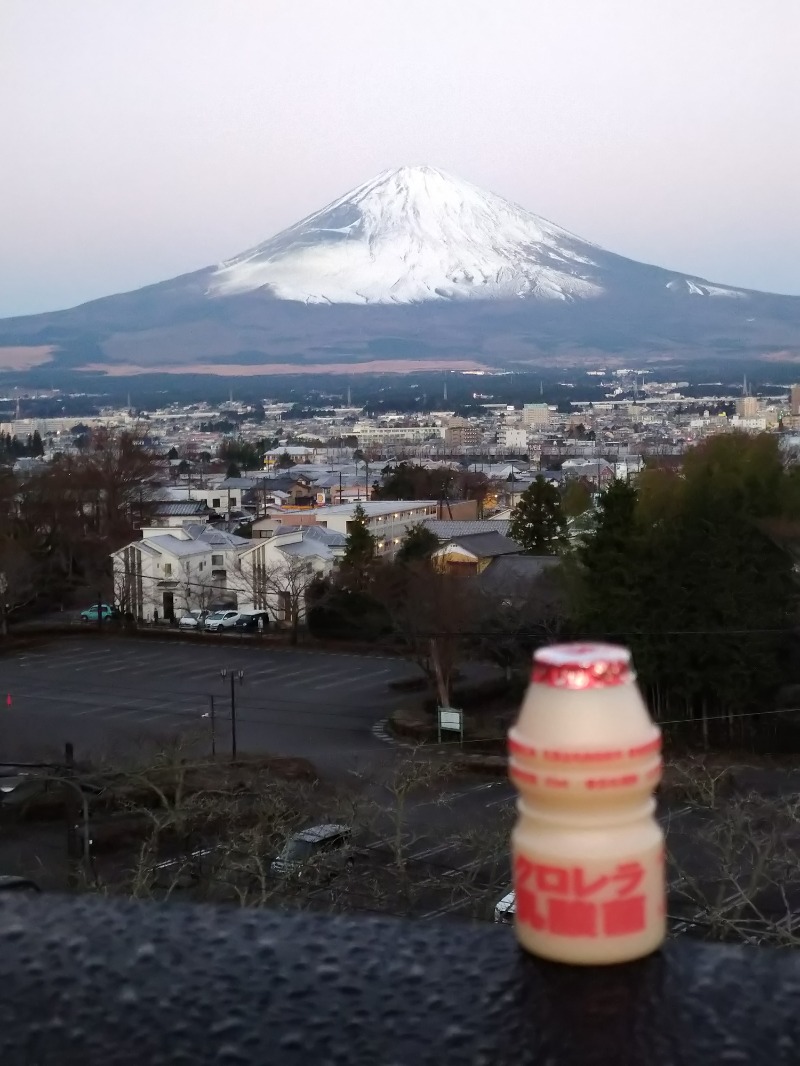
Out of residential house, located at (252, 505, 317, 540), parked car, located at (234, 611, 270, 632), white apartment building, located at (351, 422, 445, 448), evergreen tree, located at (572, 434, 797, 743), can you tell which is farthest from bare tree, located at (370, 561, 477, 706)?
white apartment building, located at (351, 422, 445, 448)

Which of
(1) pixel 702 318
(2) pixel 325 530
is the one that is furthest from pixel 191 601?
(1) pixel 702 318

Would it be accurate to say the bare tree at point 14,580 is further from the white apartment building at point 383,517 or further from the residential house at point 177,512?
the white apartment building at point 383,517

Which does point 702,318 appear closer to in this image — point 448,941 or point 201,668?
point 201,668

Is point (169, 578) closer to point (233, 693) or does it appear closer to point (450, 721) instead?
point (450, 721)

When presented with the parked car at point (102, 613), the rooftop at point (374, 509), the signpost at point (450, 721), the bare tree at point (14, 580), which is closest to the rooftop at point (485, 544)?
the rooftop at point (374, 509)

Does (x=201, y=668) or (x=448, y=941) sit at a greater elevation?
(x=448, y=941)
